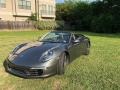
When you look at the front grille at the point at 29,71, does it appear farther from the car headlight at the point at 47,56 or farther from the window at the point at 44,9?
the window at the point at 44,9

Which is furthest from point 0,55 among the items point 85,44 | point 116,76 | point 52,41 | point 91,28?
point 91,28

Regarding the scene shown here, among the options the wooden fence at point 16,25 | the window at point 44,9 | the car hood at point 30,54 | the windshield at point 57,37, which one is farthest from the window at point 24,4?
the car hood at point 30,54

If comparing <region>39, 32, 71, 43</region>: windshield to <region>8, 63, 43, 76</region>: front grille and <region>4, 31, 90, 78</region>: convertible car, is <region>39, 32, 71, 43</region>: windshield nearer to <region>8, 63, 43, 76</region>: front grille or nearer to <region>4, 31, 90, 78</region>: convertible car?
<region>4, 31, 90, 78</region>: convertible car

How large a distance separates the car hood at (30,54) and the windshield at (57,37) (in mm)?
486

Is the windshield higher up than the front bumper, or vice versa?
the windshield

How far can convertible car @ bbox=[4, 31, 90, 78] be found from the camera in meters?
6.52

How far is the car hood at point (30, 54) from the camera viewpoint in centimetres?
666

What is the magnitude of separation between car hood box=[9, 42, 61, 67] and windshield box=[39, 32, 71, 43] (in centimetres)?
49

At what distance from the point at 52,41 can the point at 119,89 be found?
327 cm

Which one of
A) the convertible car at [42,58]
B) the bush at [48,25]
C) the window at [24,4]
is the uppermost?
the window at [24,4]

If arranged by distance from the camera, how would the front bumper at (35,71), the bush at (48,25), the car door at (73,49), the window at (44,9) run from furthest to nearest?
1. the window at (44,9)
2. the bush at (48,25)
3. the car door at (73,49)
4. the front bumper at (35,71)

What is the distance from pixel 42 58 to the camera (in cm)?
677

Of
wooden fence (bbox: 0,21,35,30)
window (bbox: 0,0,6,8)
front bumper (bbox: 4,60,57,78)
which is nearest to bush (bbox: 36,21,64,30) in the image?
wooden fence (bbox: 0,21,35,30)

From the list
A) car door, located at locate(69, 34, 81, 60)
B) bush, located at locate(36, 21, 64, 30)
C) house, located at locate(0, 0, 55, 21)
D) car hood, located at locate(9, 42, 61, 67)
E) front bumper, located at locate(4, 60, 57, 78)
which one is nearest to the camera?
front bumper, located at locate(4, 60, 57, 78)
